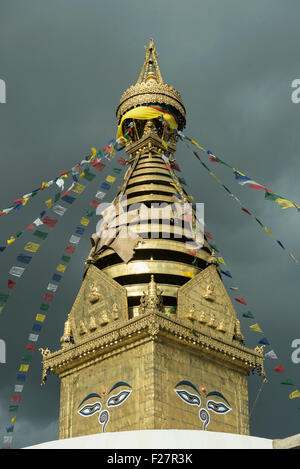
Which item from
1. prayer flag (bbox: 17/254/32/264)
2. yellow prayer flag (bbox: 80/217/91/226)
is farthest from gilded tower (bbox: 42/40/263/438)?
prayer flag (bbox: 17/254/32/264)

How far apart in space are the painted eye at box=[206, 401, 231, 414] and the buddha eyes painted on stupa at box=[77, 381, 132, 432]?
6.88 ft

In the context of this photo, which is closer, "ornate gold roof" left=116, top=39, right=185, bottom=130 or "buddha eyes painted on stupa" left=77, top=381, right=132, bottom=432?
"buddha eyes painted on stupa" left=77, top=381, right=132, bottom=432

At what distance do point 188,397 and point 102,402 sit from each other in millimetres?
2095

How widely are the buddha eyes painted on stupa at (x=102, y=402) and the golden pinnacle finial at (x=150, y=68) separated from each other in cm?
1217

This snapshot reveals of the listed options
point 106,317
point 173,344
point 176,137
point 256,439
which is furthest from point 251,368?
point 176,137

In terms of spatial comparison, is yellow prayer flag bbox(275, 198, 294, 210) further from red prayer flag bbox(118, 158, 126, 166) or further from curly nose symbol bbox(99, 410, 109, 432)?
red prayer flag bbox(118, 158, 126, 166)

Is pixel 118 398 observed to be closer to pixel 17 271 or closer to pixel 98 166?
pixel 17 271

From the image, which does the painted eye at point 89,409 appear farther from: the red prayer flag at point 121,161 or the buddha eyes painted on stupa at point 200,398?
the red prayer flag at point 121,161

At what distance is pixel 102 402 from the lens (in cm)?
1798

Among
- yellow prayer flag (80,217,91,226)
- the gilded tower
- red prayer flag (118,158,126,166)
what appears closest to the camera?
the gilded tower

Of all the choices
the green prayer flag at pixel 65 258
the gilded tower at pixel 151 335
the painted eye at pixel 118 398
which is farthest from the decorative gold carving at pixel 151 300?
the green prayer flag at pixel 65 258

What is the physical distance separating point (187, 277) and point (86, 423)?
4639mm

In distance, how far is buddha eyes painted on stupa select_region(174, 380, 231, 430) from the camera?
17583 mm

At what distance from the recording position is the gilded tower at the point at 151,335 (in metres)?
17.5
